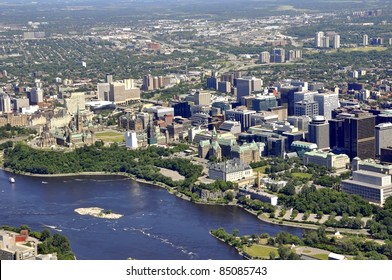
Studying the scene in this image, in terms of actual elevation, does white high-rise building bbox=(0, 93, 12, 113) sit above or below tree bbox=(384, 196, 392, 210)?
above

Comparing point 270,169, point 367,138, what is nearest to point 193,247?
point 270,169

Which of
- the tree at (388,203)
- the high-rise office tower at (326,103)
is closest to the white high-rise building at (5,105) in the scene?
A: the high-rise office tower at (326,103)

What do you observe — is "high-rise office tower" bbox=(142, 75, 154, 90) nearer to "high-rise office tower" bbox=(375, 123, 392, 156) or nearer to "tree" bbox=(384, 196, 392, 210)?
"high-rise office tower" bbox=(375, 123, 392, 156)

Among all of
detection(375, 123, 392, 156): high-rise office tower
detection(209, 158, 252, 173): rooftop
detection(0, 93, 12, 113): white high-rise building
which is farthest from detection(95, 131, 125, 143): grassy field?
detection(375, 123, 392, 156): high-rise office tower

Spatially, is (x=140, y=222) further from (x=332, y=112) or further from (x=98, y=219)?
(x=332, y=112)

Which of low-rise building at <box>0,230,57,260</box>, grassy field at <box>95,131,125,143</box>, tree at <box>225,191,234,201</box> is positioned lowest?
grassy field at <box>95,131,125,143</box>

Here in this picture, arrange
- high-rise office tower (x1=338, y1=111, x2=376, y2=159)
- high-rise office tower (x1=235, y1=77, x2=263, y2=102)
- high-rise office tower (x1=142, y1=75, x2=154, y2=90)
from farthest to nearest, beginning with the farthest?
1. high-rise office tower (x1=142, y1=75, x2=154, y2=90)
2. high-rise office tower (x1=235, y1=77, x2=263, y2=102)
3. high-rise office tower (x1=338, y1=111, x2=376, y2=159)

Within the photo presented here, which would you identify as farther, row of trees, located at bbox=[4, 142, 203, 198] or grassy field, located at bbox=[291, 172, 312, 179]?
row of trees, located at bbox=[4, 142, 203, 198]
